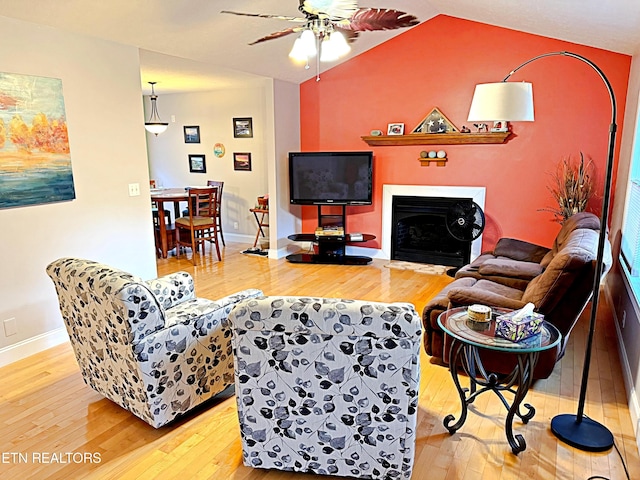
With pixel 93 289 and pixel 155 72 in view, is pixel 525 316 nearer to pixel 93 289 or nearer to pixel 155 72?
pixel 93 289

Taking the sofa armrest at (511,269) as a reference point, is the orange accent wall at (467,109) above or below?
above

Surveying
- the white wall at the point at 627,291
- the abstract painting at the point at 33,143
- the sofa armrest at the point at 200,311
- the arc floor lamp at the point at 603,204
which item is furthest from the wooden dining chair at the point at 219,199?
the white wall at the point at 627,291

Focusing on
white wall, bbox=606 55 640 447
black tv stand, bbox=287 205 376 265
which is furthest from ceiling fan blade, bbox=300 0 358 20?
black tv stand, bbox=287 205 376 265

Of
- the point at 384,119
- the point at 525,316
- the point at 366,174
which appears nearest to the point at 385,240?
the point at 366,174

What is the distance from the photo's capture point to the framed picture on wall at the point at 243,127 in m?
7.03

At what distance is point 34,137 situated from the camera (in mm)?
3334

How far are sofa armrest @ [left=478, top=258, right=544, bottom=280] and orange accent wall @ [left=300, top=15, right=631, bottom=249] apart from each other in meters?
1.56

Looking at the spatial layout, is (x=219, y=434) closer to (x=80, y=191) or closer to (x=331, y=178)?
(x=80, y=191)

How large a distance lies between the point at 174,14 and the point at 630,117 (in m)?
4.11

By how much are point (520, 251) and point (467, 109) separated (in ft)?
6.35

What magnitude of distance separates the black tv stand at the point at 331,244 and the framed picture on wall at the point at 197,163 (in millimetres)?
2401

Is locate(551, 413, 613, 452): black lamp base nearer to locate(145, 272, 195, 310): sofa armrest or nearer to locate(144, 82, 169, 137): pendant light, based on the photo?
locate(145, 272, 195, 310): sofa armrest

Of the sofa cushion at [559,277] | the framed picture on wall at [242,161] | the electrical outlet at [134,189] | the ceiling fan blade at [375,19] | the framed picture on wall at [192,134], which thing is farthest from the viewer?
the framed picture on wall at [192,134]

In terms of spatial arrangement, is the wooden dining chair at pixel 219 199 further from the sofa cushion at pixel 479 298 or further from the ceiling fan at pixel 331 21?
the sofa cushion at pixel 479 298
